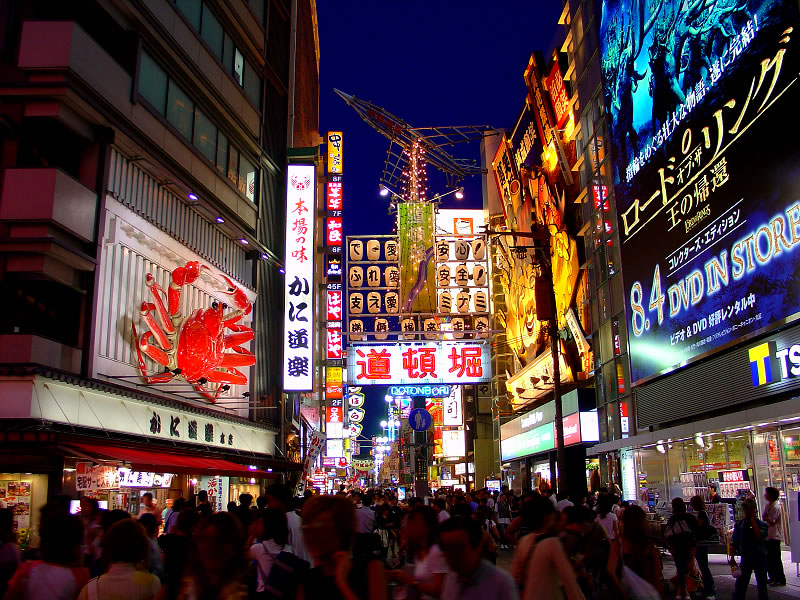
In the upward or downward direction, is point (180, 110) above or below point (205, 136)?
below

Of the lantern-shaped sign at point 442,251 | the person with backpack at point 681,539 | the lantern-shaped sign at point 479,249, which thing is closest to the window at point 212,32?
the lantern-shaped sign at point 442,251

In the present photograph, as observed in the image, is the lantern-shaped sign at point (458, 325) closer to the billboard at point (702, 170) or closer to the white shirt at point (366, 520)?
the billboard at point (702, 170)

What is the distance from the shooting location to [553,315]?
20656 mm

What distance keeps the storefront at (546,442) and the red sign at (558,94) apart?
12000 millimetres

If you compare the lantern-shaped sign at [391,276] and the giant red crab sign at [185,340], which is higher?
the lantern-shaped sign at [391,276]

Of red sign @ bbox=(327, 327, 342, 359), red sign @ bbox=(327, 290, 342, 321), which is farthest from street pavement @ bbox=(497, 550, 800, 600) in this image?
red sign @ bbox=(327, 327, 342, 359)

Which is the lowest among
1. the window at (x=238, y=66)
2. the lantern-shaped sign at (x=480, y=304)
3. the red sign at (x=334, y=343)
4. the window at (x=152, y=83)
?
the red sign at (x=334, y=343)

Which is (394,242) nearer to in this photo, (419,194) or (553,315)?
(419,194)

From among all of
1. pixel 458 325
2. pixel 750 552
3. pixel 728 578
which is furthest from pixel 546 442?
pixel 750 552

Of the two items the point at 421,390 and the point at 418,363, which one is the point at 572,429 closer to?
the point at 421,390

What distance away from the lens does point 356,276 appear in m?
41.5

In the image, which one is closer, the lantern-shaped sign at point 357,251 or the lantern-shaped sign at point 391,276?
the lantern-shaped sign at point 391,276

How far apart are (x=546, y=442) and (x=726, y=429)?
18.2 m

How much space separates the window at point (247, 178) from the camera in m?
29.5
